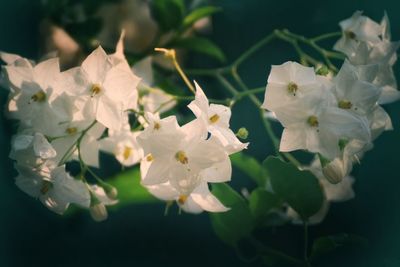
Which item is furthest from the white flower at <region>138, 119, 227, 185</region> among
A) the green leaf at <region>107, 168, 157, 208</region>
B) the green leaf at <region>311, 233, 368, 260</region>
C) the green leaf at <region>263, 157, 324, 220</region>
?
the green leaf at <region>107, 168, 157, 208</region>

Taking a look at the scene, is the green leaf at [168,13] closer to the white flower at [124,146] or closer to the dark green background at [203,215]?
the dark green background at [203,215]

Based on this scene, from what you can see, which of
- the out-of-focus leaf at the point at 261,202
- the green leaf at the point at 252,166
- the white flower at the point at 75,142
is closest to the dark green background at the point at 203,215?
the green leaf at the point at 252,166

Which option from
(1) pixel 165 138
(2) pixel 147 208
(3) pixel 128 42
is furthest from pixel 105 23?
(1) pixel 165 138

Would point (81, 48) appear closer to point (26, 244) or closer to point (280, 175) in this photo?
point (26, 244)

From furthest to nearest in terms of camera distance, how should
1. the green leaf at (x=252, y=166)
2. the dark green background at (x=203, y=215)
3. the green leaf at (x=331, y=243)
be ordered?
1. the dark green background at (x=203, y=215)
2. the green leaf at (x=252, y=166)
3. the green leaf at (x=331, y=243)

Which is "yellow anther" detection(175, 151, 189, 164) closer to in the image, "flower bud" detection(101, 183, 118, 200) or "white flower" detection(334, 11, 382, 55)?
"flower bud" detection(101, 183, 118, 200)

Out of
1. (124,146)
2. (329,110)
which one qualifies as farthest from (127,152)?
(329,110)

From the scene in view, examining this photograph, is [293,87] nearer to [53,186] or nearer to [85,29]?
[53,186]
